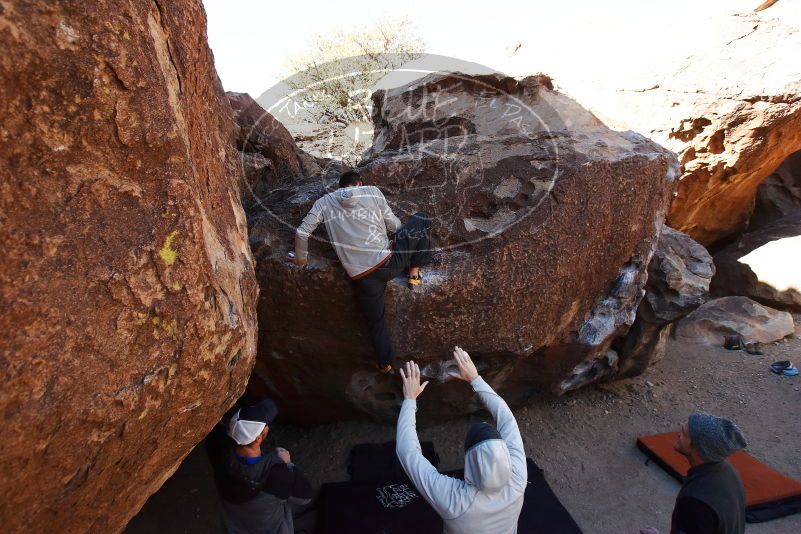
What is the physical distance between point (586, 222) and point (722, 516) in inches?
70.8

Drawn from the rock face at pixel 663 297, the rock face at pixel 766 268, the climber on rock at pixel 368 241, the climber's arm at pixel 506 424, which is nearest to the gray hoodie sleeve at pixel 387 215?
the climber on rock at pixel 368 241

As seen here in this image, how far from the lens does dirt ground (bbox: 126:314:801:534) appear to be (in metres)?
3.17

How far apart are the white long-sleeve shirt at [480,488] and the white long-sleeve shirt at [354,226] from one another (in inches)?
44.0

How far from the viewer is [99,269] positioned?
4.91 ft

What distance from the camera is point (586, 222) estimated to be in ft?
10.3

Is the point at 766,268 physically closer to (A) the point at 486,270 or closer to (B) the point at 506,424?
(A) the point at 486,270

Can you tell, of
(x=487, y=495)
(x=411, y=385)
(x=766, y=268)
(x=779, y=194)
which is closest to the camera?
(x=487, y=495)

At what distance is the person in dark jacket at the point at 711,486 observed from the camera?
182cm

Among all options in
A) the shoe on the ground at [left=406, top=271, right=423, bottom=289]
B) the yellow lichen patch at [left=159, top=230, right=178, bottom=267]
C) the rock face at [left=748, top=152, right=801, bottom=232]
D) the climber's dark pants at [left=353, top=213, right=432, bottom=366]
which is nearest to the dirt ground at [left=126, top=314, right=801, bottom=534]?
the climber's dark pants at [left=353, top=213, right=432, bottom=366]

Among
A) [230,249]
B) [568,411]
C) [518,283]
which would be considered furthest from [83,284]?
[568,411]

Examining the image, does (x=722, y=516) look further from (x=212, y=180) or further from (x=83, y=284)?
(x=212, y=180)

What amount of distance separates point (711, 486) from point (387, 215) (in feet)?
6.46

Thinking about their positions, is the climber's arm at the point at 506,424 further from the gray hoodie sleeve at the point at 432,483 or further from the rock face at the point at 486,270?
the rock face at the point at 486,270

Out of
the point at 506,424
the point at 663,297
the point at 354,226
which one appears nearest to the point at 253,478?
the point at 506,424
